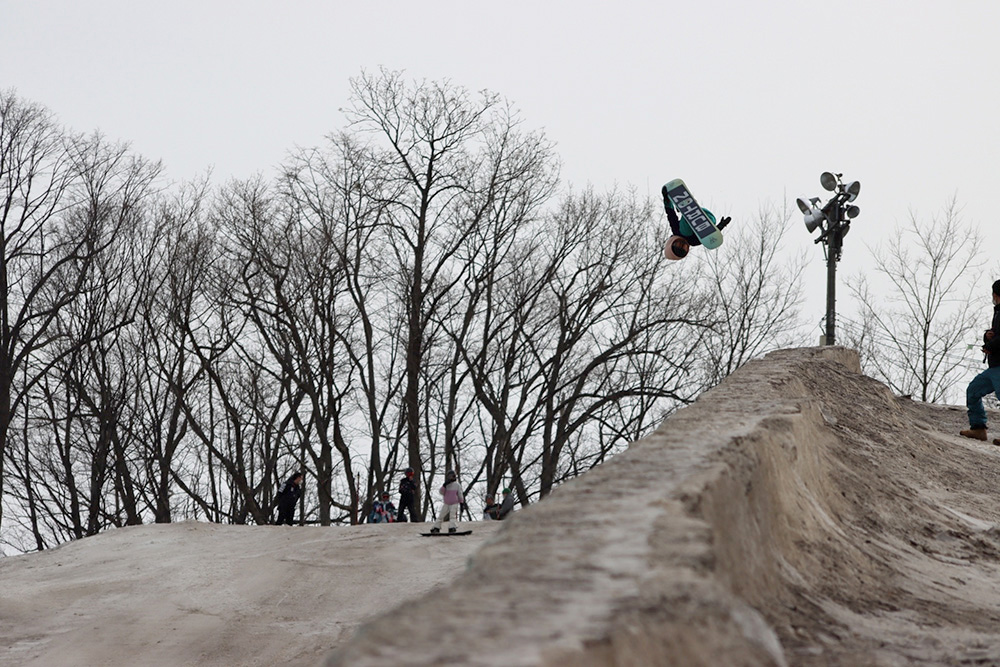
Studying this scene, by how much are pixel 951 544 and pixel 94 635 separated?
8896 millimetres

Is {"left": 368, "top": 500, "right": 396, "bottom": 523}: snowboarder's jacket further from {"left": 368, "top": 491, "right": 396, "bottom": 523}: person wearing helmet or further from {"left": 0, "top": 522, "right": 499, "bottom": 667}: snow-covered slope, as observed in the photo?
{"left": 0, "top": 522, "right": 499, "bottom": 667}: snow-covered slope

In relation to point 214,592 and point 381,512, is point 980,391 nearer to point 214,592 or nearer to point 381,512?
point 214,592

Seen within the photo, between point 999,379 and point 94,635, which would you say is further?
point 94,635

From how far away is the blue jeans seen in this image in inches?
401

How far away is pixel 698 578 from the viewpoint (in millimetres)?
3082

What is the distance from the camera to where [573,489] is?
4.18 m

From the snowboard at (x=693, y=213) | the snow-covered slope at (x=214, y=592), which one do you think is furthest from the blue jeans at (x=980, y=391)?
the snow-covered slope at (x=214, y=592)

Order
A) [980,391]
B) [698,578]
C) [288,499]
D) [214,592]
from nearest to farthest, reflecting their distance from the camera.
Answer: [698,578]
[980,391]
[214,592]
[288,499]

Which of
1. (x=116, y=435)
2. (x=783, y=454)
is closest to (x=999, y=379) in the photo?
(x=783, y=454)

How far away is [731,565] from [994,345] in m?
7.59

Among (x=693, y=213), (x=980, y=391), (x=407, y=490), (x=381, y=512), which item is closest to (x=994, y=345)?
(x=980, y=391)

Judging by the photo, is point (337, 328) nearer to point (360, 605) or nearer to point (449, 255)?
point (449, 255)

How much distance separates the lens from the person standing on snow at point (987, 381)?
396 inches

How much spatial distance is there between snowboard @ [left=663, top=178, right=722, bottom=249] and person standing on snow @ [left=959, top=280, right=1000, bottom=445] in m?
3.33
